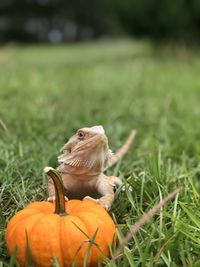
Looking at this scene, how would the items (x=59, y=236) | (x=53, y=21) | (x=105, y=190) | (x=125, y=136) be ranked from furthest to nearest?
(x=53, y=21)
(x=125, y=136)
(x=105, y=190)
(x=59, y=236)

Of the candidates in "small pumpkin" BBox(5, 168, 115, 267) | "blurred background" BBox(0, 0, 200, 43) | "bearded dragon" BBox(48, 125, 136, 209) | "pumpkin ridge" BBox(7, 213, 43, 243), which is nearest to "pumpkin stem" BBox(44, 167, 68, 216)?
"small pumpkin" BBox(5, 168, 115, 267)

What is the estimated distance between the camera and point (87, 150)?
228 cm

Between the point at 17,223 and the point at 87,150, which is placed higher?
the point at 87,150

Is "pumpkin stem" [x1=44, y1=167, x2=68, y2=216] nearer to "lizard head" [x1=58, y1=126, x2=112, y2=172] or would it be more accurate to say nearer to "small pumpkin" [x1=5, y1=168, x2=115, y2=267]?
"small pumpkin" [x1=5, y1=168, x2=115, y2=267]

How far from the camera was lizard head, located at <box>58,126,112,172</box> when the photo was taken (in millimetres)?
2260

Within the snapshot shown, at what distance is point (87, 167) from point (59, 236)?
1.31ft

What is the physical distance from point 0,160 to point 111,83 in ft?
17.1

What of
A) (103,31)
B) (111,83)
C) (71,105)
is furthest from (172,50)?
(103,31)

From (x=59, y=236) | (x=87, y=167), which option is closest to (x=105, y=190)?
(x=87, y=167)

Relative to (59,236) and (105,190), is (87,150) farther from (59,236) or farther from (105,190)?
(59,236)

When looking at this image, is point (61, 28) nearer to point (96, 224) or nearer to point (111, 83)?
point (111, 83)

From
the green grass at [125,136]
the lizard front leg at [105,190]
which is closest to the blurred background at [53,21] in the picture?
the green grass at [125,136]

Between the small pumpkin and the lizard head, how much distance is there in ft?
0.72

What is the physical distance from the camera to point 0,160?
320 centimetres
